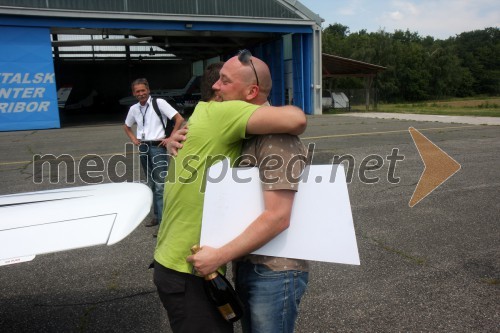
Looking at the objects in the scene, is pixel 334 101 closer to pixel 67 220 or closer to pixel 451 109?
pixel 451 109

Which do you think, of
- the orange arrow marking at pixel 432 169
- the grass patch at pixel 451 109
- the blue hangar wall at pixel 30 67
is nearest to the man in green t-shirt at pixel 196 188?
the orange arrow marking at pixel 432 169

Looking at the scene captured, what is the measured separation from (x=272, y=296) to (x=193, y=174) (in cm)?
58

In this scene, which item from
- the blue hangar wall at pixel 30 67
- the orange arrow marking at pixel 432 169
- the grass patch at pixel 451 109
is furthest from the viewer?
the grass patch at pixel 451 109

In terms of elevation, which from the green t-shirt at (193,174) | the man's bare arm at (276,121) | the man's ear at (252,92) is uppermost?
the man's ear at (252,92)

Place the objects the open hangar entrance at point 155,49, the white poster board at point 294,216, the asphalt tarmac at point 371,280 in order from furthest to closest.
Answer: the open hangar entrance at point 155,49 → the asphalt tarmac at point 371,280 → the white poster board at point 294,216

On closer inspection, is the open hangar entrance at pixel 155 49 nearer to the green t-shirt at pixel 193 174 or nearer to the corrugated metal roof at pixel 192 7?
the corrugated metal roof at pixel 192 7

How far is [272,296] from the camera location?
1687 millimetres

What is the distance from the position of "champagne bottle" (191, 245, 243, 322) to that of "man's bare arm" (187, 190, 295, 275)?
0.06 meters

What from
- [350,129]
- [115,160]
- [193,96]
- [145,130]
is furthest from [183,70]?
[145,130]

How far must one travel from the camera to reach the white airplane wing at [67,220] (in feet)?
5.89

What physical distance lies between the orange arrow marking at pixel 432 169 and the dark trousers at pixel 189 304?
15.9ft

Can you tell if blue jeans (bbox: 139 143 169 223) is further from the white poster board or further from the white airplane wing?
the white poster board

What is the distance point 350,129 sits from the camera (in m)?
16.3

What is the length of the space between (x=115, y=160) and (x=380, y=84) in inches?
2237
